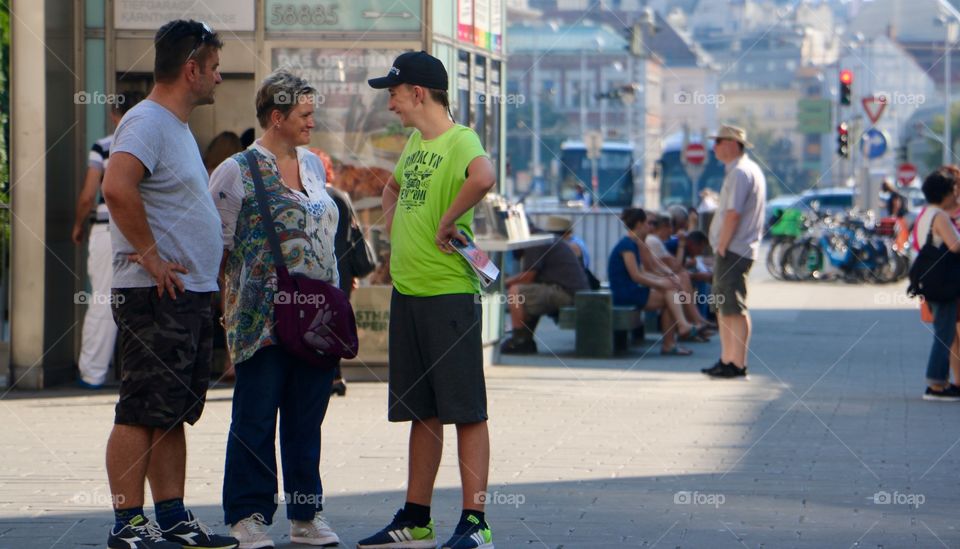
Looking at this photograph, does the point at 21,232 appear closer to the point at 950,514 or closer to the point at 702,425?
the point at 702,425

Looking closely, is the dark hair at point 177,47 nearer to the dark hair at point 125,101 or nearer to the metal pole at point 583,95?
the dark hair at point 125,101

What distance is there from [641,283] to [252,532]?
31.1 feet

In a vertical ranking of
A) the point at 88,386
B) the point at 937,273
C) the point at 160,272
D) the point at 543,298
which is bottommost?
the point at 88,386

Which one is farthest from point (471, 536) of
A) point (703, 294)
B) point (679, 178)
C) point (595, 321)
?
point (679, 178)

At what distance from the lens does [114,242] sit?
5.43 m

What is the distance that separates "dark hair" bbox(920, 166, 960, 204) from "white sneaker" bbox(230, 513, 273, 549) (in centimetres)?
663

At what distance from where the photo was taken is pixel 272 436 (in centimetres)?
568

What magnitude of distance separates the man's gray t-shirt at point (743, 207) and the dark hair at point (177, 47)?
23.1 ft

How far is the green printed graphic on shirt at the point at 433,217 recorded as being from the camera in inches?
221

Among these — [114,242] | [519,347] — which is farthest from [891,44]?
[114,242]

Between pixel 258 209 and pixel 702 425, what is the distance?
4.44 m

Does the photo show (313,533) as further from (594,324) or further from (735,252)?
(594,324)

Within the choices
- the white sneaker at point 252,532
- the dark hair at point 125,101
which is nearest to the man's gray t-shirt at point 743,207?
the dark hair at point 125,101

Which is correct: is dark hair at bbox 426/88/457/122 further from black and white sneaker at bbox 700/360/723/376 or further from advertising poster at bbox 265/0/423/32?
black and white sneaker at bbox 700/360/723/376
